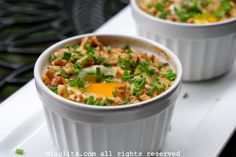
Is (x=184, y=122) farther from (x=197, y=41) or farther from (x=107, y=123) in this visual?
(x=107, y=123)

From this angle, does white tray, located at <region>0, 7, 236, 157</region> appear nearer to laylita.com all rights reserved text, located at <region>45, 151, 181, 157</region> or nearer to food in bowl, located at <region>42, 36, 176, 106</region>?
laylita.com all rights reserved text, located at <region>45, 151, 181, 157</region>

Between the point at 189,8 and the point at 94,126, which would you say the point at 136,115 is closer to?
the point at 94,126

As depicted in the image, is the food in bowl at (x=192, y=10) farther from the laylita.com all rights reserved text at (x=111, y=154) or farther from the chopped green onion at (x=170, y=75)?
the laylita.com all rights reserved text at (x=111, y=154)

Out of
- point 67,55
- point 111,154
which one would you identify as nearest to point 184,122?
point 111,154

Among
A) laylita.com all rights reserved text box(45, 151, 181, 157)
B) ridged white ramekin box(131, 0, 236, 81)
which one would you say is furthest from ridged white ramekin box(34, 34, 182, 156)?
ridged white ramekin box(131, 0, 236, 81)

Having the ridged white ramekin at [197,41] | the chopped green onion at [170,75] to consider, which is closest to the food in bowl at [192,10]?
the ridged white ramekin at [197,41]

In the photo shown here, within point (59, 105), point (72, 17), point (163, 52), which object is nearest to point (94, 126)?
point (59, 105)
